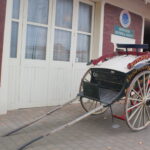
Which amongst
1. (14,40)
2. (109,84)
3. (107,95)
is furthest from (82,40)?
(107,95)

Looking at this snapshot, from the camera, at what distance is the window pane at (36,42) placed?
5.84 m

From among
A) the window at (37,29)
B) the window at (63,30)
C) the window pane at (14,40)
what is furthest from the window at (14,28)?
the window at (63,30)

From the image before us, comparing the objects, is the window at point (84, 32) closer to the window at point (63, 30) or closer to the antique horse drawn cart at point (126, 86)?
the window at point (63, 30)

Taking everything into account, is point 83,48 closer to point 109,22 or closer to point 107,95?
point 109,22

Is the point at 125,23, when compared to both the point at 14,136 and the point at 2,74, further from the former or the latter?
the point at 14,136

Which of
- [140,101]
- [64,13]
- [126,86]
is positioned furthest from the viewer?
[64,13]

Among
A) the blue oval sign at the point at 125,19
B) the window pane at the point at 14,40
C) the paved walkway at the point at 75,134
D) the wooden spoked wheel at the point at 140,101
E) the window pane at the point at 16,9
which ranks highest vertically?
the blue oval sign at the point at 125,19

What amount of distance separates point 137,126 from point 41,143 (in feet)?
6.50

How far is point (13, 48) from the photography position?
18.2 ft

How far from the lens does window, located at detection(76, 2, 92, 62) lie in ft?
22.5

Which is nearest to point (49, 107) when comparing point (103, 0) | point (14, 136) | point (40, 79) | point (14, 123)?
point (40, 79)

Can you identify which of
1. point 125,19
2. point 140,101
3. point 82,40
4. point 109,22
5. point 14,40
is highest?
point 125,19

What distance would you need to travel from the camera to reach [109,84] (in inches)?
191

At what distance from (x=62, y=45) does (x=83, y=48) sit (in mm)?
792
